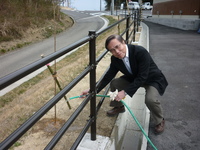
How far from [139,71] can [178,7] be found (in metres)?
14.2

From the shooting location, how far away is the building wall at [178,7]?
39.4 ft

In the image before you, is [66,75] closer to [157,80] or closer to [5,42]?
[157,80]

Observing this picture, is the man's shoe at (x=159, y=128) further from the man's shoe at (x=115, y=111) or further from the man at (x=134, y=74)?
the man's shoe at (x=115, y=111)

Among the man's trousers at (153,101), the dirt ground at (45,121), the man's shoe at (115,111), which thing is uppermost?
the man's trousers at (153,101)

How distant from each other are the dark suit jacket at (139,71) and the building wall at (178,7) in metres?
11.3

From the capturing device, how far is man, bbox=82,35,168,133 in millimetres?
2152

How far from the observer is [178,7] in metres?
14.4

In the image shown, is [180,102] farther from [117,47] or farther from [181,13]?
[181,13]

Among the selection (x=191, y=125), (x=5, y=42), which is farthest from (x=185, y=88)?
(x=5, y=42)

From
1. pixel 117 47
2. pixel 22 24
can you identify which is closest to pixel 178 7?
pixel 22 24

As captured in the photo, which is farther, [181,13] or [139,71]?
[181,13]

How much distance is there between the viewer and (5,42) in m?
9.78

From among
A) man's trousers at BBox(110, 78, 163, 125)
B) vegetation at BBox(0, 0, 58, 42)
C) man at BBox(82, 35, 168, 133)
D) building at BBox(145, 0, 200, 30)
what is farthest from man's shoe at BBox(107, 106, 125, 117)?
building at BBox(145, 0, 200, 30)

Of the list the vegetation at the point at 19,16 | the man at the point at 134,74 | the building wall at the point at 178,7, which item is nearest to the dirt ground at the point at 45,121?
the man at the point at 134,74
